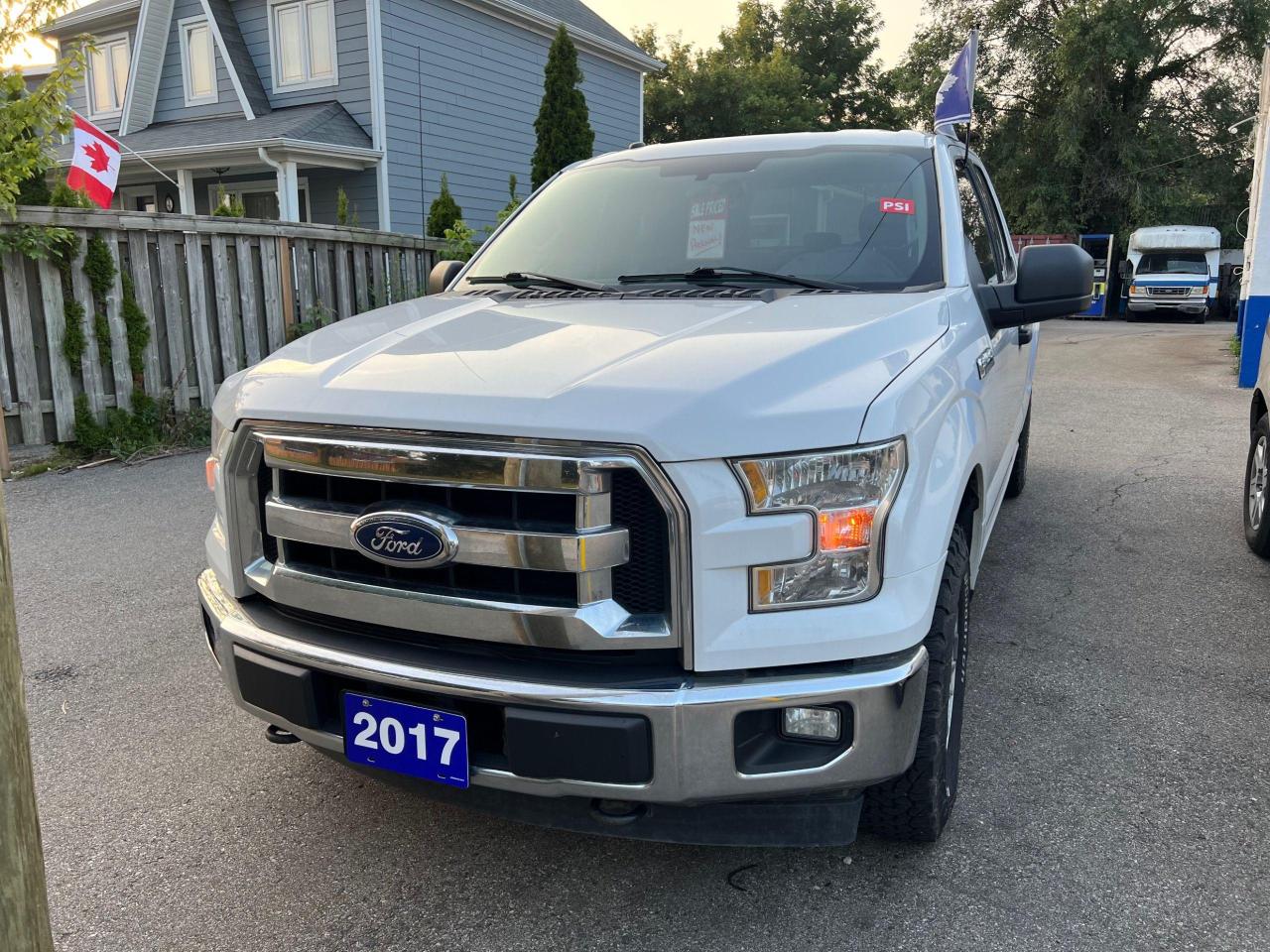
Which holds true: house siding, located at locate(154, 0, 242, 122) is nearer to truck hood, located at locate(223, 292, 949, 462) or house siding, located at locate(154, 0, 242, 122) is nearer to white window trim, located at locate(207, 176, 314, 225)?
white window trim, located at locate(207, 176, 314, 225)

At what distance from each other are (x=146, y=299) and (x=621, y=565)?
7167 millimetres

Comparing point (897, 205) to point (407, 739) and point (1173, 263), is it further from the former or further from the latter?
point (1173, 263)

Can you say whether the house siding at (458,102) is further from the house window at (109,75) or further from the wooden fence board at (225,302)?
the wooden fence board at (225,302)

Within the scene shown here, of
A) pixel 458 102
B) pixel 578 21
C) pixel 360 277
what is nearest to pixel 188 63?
pixel 458 102

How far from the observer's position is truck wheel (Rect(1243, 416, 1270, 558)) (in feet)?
15.9

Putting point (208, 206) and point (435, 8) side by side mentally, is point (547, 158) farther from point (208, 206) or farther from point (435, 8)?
point (208, 206)

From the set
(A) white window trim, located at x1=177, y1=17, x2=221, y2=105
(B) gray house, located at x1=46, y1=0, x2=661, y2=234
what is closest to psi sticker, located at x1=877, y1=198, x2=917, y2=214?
(B) gray house, located at x1=46, y1=0, x2=661, y2=234

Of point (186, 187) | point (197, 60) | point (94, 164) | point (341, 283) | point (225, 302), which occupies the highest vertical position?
point (197, 60)

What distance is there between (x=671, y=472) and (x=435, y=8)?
17.0 metres

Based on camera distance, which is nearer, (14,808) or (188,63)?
(14,808)

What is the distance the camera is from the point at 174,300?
26.9 feet

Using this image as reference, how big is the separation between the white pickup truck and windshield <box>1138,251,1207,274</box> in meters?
26.9

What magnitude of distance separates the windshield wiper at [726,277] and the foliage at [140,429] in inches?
227

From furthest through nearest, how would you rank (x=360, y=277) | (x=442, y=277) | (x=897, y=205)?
1. (x=360, y=277)
2. (x=442, y=277)
3. (x=897, y=205)
